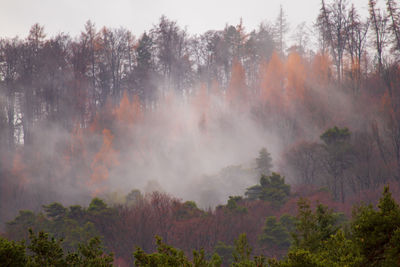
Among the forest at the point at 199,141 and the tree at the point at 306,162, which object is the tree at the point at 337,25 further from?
the tree at the point at 306,162

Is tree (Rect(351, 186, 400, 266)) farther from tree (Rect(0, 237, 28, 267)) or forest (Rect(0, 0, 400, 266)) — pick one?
tree (Rect(0, 237, 28, 267))

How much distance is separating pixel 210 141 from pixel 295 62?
14040mm

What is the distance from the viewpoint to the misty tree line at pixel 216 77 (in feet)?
82.9

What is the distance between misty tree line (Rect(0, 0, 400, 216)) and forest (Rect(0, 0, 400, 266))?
0.16m

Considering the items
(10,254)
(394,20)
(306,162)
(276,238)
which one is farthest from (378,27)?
(10,254)

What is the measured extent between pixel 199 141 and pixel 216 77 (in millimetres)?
Result: 16468

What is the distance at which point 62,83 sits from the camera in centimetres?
4425

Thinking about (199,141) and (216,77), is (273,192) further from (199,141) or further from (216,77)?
(216,77)

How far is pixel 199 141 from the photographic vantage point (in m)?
38.8

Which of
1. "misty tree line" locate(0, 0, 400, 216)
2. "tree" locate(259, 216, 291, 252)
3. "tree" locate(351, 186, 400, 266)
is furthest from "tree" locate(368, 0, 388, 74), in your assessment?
"tree" locate(351, 186, 400, 266)

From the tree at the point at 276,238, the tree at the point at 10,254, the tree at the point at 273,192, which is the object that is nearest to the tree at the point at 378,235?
the tree at the point at 10,254

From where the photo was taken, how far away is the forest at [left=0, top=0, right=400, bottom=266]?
1692cm

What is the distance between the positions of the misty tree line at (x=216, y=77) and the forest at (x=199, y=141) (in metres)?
0.16

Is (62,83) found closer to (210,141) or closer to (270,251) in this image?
(210,141)
